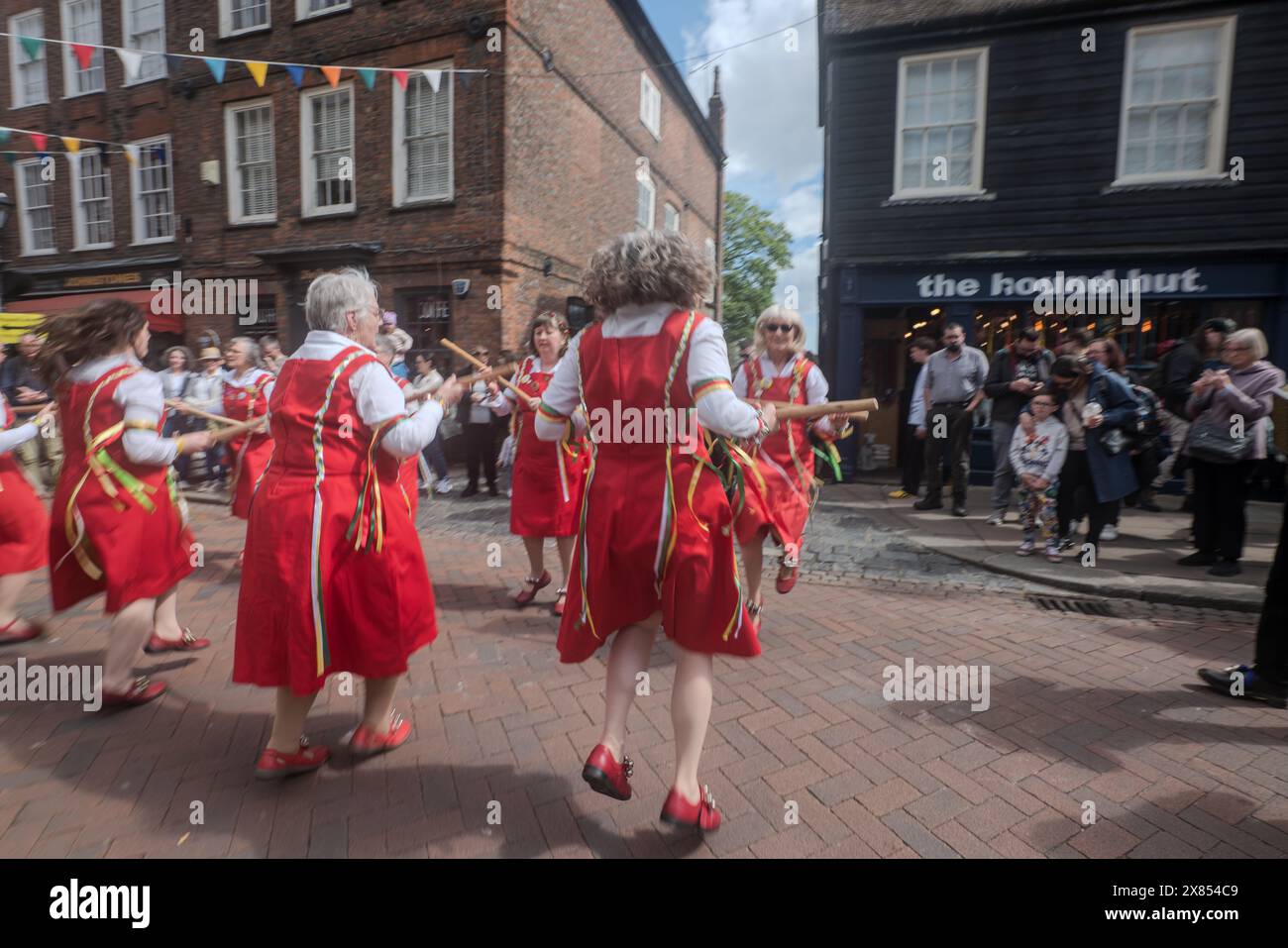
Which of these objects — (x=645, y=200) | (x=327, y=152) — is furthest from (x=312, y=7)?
(x=645, y=200)

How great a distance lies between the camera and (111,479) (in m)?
3.15

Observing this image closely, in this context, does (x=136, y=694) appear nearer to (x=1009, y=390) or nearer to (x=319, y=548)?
(x=319, y=548)

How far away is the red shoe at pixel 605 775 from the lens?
217 centimetres

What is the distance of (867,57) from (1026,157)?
2639 millimetres

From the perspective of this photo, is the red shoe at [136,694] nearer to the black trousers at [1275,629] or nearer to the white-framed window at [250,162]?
the black trousers at [1275,629]

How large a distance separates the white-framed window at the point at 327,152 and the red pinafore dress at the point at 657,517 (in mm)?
12401

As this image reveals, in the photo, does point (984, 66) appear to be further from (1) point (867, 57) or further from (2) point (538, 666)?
(2) point (538, 666)

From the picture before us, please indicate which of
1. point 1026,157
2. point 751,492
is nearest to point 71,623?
point 751,492

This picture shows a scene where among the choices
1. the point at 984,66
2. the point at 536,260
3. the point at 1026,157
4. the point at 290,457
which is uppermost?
the point at 984,66

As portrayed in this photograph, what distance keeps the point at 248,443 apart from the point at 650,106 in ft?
54.3

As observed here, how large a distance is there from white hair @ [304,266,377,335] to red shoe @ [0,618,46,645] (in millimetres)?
3206

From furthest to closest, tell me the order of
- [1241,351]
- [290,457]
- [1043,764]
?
[1241,351]
[1043,764]
[290,457]

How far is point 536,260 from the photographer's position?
12.8 metres

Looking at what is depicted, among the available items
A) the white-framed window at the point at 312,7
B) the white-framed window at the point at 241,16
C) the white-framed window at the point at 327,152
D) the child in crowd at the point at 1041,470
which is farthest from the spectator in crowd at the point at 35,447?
the child in crowd at the point at 1041,470
